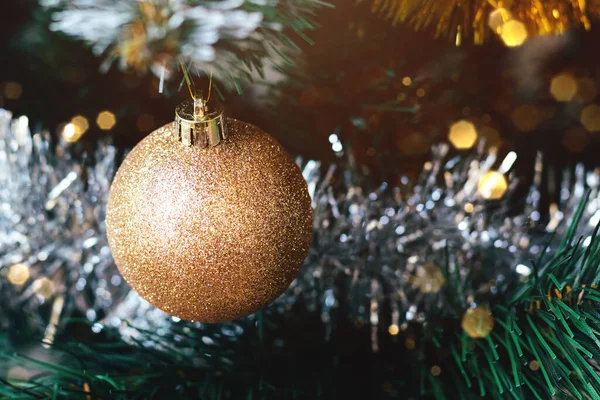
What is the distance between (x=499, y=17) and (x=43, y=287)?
578 mm

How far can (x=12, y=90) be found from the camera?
673 millimetres

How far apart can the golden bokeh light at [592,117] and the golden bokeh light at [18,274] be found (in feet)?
2.46

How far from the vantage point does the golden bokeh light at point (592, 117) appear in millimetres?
747

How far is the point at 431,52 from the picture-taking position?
1.93 ft

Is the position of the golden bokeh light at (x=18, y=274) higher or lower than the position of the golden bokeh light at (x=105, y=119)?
lower

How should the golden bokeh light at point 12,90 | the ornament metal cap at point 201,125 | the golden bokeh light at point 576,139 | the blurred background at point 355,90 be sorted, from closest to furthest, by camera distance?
1. the ornament metal cap at point 201,125
2. the blurred background at point 355,90
3. the golden bokeh light at point 12,90
4. the golden bokeh light at point 576,139

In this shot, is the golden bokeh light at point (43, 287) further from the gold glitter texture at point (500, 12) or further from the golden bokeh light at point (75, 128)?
the gold glitter texture at point (500, 12)

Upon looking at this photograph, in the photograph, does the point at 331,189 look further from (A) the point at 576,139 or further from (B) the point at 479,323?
(A) the point at 576,139

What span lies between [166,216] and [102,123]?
357 mm

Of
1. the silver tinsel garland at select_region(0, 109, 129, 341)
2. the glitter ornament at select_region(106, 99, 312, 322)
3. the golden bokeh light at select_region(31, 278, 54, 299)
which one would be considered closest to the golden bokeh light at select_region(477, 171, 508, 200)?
the glitter ornament at select_region(106, 99, 312, 322)

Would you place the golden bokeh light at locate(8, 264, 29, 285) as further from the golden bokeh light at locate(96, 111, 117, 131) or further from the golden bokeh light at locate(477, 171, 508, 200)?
the golden bokeh light at locate(477, 171, 508, 200)

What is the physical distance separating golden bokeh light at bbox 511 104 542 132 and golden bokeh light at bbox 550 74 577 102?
0.11 ft

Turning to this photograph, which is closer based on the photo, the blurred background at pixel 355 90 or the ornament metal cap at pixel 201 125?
the ornament metal cap at pixel 201 125

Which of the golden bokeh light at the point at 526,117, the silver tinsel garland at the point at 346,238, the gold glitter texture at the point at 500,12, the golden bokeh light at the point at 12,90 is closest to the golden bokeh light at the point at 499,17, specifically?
the gold glitter texture at the point at 500,12
